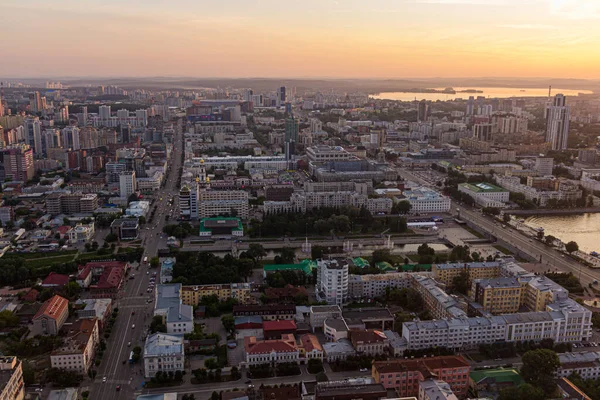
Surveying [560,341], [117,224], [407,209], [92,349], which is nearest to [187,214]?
[117,224]

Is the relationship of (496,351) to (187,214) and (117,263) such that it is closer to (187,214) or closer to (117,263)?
(117,263)

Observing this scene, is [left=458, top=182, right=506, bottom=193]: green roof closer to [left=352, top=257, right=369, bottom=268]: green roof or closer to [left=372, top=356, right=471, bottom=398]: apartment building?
[left=352, top=257, right=369, bottom=268]: green roof

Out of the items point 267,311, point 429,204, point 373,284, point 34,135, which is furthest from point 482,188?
point 34,135

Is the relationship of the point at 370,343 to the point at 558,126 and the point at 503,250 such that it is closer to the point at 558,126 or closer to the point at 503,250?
the point at 503,250

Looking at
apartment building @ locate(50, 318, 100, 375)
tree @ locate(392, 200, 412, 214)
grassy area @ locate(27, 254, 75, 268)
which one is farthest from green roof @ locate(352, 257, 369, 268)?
grassy area @ locate(27, 254, 75, 268)

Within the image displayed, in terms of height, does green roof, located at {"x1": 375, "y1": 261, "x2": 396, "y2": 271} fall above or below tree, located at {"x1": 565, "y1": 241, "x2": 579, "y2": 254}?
below

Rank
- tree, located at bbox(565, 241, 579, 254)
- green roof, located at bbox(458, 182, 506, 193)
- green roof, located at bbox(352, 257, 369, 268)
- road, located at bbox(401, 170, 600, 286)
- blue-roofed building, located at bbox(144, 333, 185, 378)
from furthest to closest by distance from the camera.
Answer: green roof, located at bbox(458, 182, 506, 193) → tree, located at bbox(565, 241, 579, 254) → road, located at bbox(401, 170, 600, 286) → green roof, located at bbox(352, 257, 369, 268) → blue-roofed building, located at bbox(144, 333, 185, 378)

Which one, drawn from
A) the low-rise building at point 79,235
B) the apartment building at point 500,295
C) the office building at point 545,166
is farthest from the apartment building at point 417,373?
the office building at point 545,166
